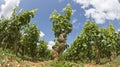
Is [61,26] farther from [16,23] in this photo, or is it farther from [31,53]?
[31,53]

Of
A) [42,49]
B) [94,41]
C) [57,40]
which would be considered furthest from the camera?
[42,49]

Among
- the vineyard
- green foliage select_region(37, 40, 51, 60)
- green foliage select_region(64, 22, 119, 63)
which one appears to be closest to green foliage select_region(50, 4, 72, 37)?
the vineyard

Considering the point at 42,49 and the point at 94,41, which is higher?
the point at 42,49

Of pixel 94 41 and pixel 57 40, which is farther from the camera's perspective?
pixel 94 41

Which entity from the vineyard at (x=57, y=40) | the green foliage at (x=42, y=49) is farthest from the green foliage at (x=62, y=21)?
the green foliage at (x=42, y=49)

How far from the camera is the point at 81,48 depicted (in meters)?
69.1

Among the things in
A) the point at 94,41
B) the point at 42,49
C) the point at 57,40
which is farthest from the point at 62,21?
the point at 42,49

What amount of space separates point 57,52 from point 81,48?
29049 mm

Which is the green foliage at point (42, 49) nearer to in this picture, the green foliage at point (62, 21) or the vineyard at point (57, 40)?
the vineyard at point (57, 40)

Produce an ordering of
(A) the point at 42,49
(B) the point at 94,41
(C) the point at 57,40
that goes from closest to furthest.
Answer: (C) the point at 57,40, (B) the point at 94,41, (A) the point at 42,49

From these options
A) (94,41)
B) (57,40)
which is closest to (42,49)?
(94,41)

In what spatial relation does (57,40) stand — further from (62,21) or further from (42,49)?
(42,49)

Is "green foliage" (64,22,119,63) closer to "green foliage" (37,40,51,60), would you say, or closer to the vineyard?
the vineyard

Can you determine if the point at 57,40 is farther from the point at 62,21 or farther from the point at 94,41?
the point at 94,41
